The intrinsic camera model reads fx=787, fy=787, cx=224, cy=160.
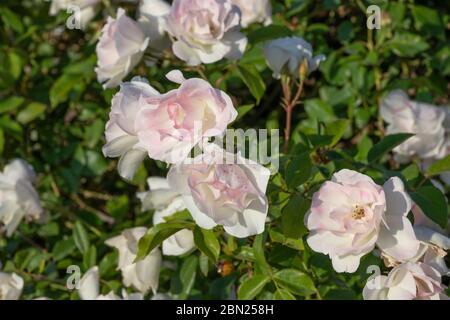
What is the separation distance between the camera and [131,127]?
3.94 feet

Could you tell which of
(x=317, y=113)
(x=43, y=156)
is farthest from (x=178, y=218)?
(x=43, y=156)

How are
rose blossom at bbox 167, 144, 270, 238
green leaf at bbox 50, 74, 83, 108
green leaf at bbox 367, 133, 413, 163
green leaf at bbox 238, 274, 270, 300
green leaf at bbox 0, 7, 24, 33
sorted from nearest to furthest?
rose blossom at bbox 167, 144, 270, 238, green leaf at bbox 238, 274, 270, 300, green leaf at bbox 367, 133, 413, 163, green leaf at bbox 50, 74, 83, 108, green leaf at bbox 0, 7, 24, 33

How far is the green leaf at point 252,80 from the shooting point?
1588 millimetres

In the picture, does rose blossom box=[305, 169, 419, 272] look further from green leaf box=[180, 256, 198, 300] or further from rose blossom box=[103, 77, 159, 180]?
green leaf box=[180, 256, 198, 300]

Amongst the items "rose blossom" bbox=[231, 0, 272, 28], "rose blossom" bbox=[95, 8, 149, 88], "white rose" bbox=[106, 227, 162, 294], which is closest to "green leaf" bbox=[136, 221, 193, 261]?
"white rose" bbox=[106, 227, 162, 294]

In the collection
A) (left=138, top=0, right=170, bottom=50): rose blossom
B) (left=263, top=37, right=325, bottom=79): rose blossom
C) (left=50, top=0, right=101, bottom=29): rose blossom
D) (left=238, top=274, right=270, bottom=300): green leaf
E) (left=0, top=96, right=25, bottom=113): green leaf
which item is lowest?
(left=0, top=96, right=25, bottom=113): green leaf

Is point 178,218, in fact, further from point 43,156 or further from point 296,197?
point 43,156

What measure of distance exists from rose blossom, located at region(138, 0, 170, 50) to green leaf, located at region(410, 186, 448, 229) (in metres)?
0.59

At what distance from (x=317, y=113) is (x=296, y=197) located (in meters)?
0.77

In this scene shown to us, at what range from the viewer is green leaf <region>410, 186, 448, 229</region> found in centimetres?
130

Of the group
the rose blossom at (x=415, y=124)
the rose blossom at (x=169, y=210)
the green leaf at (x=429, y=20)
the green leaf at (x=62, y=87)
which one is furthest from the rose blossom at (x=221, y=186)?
the green leaf at (x=429, y=20)

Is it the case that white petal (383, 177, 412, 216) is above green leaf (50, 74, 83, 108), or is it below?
above

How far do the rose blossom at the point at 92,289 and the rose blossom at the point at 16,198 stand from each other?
0.25m

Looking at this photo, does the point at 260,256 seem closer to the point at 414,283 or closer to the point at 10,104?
the point at 414,283
